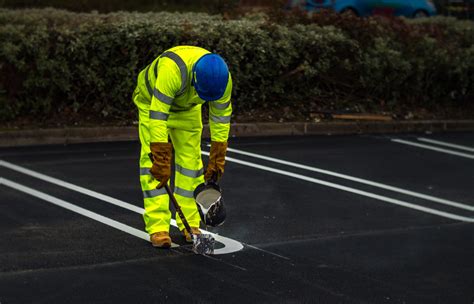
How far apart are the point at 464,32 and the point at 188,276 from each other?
10.6 meters

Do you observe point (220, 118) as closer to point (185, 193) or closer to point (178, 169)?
point (178, 169)

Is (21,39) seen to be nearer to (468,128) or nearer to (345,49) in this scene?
(345,49)

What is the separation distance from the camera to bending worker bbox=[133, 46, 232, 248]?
734 cm

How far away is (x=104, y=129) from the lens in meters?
12.7

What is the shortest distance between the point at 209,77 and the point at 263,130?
248 inches

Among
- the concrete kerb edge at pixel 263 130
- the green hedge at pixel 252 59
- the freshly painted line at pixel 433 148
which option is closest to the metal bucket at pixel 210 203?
the concrete kerb edge at pixel 263 130

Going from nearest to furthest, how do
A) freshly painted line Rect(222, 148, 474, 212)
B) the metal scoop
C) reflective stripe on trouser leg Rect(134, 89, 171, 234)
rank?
1. the metal scoop
2. reflective stripe on trouser leg Rect(134, 89, 171, 234)
3. freshly painted line Rect(222, 148, 474, 212)

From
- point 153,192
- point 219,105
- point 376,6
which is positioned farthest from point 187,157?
point 376,6

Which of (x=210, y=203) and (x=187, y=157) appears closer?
(x=210, y=203)

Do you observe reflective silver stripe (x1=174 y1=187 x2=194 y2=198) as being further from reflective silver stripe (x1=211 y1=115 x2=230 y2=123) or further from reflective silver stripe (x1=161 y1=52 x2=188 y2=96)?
reflective silver stripe (x1=161 y1=52 x2=188 y2=96)

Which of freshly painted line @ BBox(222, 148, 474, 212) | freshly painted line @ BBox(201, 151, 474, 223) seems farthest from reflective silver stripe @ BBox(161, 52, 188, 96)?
freshly painted line @ BBox(222, 148, 474, 212)

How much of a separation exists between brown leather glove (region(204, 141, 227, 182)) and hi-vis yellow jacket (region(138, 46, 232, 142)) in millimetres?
57

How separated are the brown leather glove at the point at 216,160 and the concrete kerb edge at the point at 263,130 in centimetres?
492

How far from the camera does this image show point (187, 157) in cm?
799
